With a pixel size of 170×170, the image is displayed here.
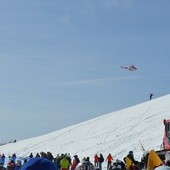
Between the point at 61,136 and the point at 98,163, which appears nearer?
the point at 98,163

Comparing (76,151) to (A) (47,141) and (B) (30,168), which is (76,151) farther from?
(B) (30,168)

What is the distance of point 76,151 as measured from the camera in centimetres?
4944

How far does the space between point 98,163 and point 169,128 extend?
837 centimetres

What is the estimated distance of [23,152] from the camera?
191ft

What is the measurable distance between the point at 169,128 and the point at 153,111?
3087 cm

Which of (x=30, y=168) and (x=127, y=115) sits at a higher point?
(x=127, y=115)

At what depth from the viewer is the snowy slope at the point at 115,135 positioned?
45.3 meters

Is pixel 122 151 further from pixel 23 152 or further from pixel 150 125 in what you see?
pixel 23 152

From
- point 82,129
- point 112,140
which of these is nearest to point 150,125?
point 112,140

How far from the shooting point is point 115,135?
51.4 meters

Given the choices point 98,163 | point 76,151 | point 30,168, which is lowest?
point 30,168

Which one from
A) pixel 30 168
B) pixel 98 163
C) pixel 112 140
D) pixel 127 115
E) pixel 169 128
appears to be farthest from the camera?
pixel 127 115

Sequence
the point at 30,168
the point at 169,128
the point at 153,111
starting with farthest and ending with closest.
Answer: the point at 153,111 < the point at 169,128 < the point at 30,168

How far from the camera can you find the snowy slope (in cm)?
4531
